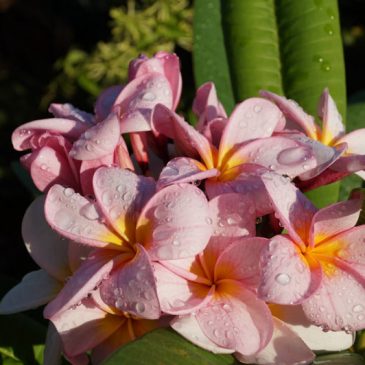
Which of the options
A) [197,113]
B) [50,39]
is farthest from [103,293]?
[50,39]

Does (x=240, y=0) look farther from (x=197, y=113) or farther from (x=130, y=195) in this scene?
(x=130, y=195)

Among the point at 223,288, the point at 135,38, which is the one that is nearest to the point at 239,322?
the point at 223,288

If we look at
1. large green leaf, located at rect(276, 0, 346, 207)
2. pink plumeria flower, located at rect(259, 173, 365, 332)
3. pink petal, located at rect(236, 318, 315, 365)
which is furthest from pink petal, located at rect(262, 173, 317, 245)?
large green leaf, located at rect(276, 0, 346, 207)

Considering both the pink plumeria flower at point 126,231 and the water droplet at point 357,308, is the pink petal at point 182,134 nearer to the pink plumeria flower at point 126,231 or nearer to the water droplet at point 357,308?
the pink plumeria flower at point 126,231

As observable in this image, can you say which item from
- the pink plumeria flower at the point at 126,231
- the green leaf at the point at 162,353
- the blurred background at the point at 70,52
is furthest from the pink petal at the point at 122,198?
the blurred background at the point at 70,52

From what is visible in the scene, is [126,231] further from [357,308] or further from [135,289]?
[357,308]

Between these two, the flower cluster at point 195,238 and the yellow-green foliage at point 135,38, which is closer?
the flower cluster at point 195,238

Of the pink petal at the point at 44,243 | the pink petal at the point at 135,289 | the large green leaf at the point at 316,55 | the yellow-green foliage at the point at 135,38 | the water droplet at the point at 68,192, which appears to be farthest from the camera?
the yellow-green foliage at the point at 135,38
